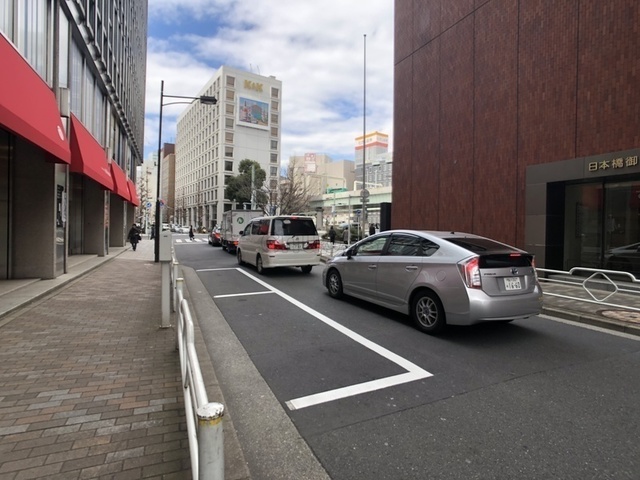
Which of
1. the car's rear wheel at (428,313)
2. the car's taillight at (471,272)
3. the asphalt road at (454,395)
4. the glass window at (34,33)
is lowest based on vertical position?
the asphalt road at (454,395)

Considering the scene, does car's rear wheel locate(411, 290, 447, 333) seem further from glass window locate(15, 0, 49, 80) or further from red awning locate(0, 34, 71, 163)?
glass window locate(15, 0, 49, 80)

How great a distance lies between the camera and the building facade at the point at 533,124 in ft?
34.7

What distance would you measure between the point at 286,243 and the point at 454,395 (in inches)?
350

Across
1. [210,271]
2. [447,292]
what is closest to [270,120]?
[210,271]

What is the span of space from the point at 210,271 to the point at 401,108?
11955 mm

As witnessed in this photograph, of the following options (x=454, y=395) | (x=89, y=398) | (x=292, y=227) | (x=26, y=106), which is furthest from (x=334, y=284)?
(x=26, y=106)

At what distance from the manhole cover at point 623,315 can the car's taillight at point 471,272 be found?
3220 millimetres

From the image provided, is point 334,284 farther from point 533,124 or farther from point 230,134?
point 230,134

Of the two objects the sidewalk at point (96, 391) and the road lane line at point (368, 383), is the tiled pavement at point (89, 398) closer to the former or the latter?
the sidewalk at point (96, 391)

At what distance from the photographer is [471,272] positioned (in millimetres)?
5621

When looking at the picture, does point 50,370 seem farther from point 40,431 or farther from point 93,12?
point 93,12

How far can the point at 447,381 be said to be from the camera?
4.26 m

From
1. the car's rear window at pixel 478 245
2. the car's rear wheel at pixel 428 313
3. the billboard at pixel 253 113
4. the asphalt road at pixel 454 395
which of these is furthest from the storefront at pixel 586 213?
the billboard at pixel 253 113

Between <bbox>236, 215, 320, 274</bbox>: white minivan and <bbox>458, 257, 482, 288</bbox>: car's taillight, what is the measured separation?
7310 mm
